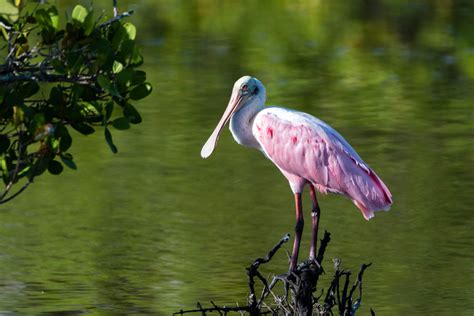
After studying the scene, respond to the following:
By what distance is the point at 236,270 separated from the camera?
8672 millimetres

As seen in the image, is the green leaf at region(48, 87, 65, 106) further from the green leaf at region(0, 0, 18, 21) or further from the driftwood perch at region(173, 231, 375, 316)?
the driftwood perch at region(173, 231, 375, 316)

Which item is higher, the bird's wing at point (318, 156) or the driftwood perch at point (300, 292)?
the bird's wing at point (318, 156)

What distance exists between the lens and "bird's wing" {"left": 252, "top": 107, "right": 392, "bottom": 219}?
7.06 metres

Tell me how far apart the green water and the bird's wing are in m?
0.94

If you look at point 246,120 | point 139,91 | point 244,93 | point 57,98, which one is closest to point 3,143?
point 57,98

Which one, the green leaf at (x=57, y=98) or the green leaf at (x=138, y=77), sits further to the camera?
the green leaf at (x=138, y=77)

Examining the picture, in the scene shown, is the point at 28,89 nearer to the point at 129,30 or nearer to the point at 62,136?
the point at 62,136

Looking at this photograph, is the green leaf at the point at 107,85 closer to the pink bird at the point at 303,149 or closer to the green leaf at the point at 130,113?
the green leaf at the point at 130,113

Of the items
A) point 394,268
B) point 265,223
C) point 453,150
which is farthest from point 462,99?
point 394,268

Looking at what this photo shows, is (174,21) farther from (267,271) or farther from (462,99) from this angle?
(267,271)

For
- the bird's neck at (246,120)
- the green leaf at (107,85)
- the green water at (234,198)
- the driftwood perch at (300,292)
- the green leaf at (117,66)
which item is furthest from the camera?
the green water at (234,198)

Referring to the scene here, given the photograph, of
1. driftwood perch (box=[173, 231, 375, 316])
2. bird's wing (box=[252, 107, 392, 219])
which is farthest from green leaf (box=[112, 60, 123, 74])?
bird's wing (box=[252, 107, 392, 219])

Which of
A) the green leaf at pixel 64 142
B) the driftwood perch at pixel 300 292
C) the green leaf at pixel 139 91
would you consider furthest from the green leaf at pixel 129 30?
the driftwood perch at pixel 300 292

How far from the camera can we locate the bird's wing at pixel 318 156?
7059mm
